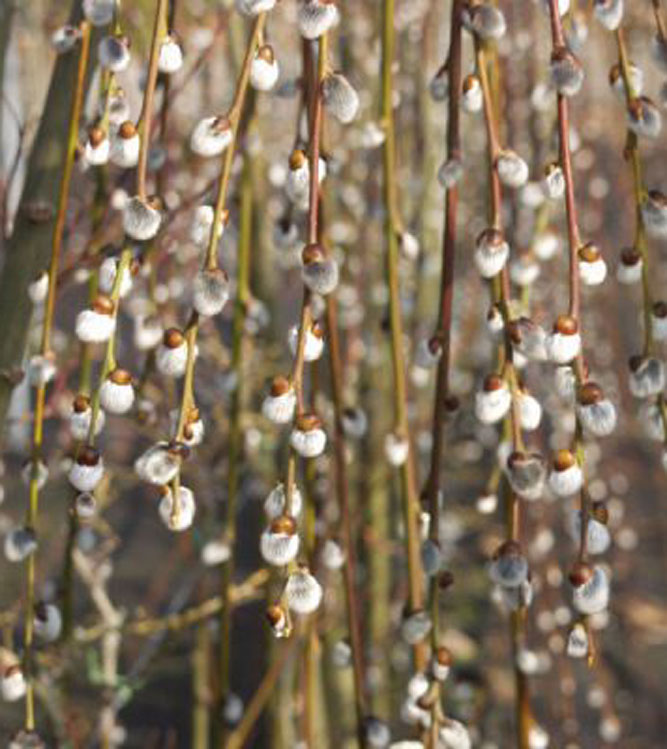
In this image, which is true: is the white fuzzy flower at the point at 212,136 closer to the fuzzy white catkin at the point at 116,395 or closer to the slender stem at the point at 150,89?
the slender stem at the point at 150,89

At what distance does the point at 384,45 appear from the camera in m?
1.01

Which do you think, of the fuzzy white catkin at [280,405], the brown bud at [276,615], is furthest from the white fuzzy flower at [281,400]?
the brown bud at [276,615]

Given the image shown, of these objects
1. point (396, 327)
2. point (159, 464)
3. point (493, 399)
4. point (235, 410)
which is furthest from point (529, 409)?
point (235, 410)

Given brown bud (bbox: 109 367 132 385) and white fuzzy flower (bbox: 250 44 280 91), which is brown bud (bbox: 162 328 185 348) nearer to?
brown bud (bbox: 109 367 132 385)

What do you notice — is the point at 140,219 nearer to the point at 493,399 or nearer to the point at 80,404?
the point at 80,404

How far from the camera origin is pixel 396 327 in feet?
3.13

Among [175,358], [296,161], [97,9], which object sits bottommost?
[175,358]

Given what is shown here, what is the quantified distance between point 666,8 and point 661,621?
9.67 feet

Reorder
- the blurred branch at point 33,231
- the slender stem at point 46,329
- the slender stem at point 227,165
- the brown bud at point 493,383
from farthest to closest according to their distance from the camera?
1. the blurred branch at point 33,231
2. the slender stem at point 46,329
3. the brown bud at point 493,383
4. the slender stem at point 227,165

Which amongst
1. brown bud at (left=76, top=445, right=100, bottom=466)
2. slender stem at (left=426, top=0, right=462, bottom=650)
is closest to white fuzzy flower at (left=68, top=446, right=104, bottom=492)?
brown bud at (left=76, top=445, right=100, bottom=466)

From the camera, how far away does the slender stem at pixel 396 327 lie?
94 centimetres

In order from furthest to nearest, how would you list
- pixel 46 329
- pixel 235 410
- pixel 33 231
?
1. pixel 235 410
2. pixel 33 231
3. pixel 46 329

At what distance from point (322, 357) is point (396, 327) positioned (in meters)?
1.30

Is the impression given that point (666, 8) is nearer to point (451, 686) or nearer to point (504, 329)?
point (504, 329)
